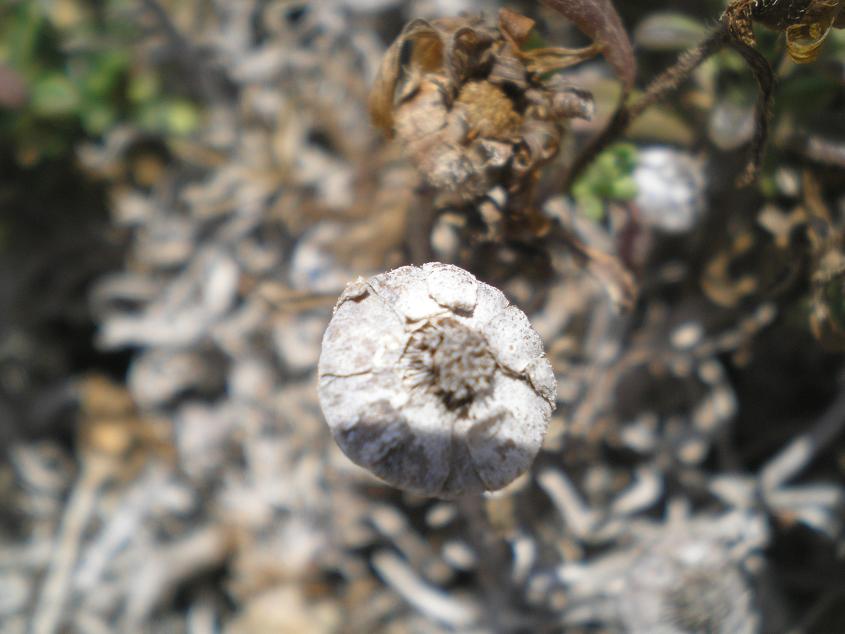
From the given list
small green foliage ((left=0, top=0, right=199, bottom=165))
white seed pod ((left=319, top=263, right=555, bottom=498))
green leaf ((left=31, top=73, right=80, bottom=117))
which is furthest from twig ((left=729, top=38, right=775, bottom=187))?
green leaf ((left=31, top=73, right=80, bottom=117))

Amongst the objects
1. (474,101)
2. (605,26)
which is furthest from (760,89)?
(474,101)

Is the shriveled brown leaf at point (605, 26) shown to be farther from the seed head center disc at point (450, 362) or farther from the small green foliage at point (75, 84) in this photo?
the small green foliage at point (75, 84)

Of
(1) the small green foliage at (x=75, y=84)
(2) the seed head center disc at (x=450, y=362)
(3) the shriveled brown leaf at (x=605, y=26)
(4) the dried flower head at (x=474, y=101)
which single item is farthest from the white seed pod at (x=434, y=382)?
(1) the small green foliage at (x=75, y=84)

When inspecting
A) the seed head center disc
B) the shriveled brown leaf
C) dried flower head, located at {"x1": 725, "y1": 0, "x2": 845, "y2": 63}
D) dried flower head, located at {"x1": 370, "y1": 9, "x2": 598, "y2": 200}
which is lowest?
the seed head center disc

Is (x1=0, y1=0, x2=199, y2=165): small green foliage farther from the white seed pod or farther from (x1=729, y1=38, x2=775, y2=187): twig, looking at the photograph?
(x1=729, y1=38, x2=775, y2=187): twig

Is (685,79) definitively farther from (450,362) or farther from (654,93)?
(450,362)
